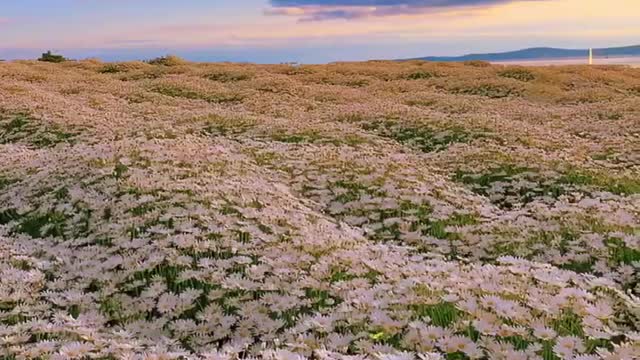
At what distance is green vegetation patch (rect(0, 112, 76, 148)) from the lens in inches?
856

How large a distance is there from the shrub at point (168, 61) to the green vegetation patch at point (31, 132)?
36.1 m

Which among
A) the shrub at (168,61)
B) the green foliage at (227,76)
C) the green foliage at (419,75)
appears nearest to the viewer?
the green foliage at (227,76)

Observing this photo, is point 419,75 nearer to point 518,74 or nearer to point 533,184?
point 518,74

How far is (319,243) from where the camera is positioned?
29.8ft

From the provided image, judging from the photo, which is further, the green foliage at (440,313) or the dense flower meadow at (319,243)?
the green foliage at (440,313)

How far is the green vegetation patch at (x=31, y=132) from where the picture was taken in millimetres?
21750

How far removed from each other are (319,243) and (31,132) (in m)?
17.0

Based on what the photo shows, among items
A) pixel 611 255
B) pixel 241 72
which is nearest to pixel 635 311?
pixel 611 255

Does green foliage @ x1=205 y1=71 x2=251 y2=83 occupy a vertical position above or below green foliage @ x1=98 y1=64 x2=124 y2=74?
below

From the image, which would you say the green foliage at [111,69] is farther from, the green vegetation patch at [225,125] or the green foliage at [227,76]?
the green vegetation patch at [225,125]

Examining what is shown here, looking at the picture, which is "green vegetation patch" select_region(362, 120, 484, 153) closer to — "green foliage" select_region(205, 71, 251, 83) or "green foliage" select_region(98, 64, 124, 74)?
"green foliage" select_region(205, 71, 251, 83)

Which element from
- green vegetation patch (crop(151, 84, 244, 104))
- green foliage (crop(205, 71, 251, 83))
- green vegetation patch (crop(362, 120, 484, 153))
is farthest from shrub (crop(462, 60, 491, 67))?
green vegetation patch (crop(362, 120, 484, 153))

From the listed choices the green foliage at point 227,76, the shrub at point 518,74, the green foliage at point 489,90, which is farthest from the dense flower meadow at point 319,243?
the shrub at point 518,74

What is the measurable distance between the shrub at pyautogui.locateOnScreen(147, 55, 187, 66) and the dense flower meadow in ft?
124
